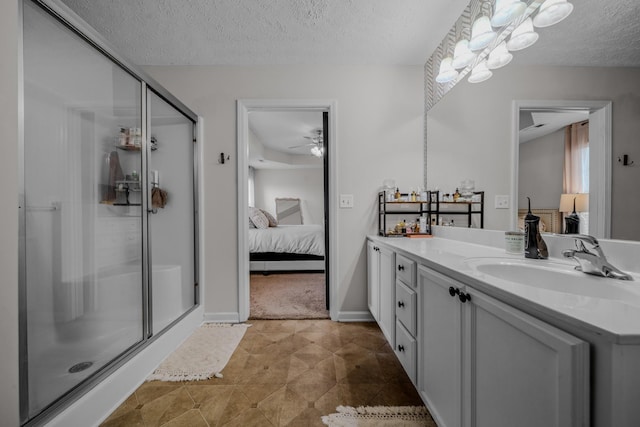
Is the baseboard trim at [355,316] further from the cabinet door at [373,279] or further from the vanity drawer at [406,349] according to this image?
the vanity drawer at [406,349]

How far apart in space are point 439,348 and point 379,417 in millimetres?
520

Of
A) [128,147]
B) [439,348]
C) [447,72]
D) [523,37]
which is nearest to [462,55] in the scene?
[447,72]

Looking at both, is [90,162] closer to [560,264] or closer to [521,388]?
[521,388]

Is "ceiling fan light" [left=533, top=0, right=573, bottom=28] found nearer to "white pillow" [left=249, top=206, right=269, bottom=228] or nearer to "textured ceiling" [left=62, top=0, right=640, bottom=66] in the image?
"textured ceiling" [left=62, top=0, right=640, bottom=66]

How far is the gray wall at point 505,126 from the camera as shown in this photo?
2.85 ft

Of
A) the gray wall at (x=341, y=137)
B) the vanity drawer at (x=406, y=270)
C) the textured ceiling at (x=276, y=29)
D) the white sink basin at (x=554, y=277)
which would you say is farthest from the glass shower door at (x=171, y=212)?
the white sink basin at (x=554, y=277)

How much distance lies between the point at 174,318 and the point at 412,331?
1.71 metres

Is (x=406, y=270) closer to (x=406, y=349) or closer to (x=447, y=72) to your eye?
(x=406, y=349)

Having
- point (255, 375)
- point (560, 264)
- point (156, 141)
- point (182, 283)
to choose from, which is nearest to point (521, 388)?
point (560, 264)

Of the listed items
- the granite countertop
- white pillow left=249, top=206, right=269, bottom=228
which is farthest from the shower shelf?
white pillow left=249, top=206, right=269, bottom=228

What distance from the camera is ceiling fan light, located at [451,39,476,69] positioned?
169 centimetres

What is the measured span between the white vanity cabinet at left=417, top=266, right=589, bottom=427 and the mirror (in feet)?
2.01

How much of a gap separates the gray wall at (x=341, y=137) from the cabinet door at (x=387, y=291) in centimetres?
50

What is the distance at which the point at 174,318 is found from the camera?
1.96 meters
